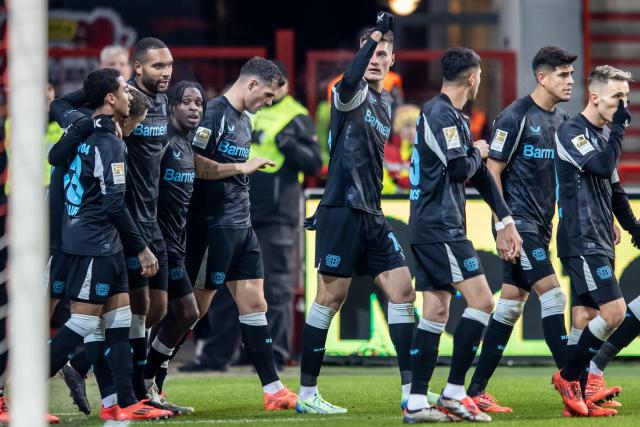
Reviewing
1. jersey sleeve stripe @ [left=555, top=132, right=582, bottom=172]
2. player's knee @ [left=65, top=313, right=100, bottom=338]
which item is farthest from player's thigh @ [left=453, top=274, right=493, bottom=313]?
player's knee @ [left=65, top=313, right=100, bottom=338]

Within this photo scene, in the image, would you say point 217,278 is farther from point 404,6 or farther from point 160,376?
point 404,6

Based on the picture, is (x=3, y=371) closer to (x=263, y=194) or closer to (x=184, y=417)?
(x=184, y=417)

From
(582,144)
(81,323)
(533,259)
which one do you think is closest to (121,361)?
(81,323)

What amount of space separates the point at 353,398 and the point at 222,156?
1.88m

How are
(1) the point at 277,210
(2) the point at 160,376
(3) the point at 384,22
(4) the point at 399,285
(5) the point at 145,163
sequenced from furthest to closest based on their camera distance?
(1) the point at 277,210
(2) the point at 160,376
(5) the point at 145,163
(4) the point at 399,285
(3) the point at 384,22

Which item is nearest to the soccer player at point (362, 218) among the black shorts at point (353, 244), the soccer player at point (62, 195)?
the black shorts at point (353, 244)

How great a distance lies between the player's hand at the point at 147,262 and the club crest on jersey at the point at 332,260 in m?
1.03

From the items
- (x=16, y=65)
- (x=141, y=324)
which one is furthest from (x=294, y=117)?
(x=16, y=65)

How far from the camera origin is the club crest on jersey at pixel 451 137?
7605 millimetres

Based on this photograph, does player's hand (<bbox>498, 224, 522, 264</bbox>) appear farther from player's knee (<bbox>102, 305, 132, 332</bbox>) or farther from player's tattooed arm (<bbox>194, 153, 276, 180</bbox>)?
player's knee (<bbox>102, 305, 132, 332</bbox>)

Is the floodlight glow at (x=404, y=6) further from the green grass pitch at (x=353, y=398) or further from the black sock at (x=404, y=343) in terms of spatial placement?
the black sock at (x=404, y=343)

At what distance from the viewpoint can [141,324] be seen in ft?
28.0

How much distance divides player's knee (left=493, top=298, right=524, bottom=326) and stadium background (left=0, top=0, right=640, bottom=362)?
271 centimetres

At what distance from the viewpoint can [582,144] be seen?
8195 millimetres
